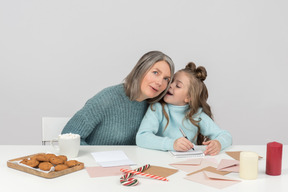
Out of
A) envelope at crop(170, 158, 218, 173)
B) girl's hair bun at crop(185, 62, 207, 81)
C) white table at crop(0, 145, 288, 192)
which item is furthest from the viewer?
girl's hair bun at crop(185, 62, 207, 81)

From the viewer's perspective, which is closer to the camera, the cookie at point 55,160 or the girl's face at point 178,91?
the cookie at point 55,160

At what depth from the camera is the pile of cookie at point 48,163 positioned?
135 cm

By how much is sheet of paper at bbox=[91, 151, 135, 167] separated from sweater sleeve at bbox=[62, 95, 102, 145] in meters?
0.38

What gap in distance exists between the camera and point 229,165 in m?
1.50

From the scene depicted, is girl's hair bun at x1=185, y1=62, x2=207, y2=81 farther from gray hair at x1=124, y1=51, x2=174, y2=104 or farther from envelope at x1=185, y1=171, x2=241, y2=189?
envelope at x1=185, y1=171, x2=241, y2=189

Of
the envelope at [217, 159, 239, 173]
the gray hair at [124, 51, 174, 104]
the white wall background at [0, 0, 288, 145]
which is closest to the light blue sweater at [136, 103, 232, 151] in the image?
the gray hair at [124, 51, 174, 104]

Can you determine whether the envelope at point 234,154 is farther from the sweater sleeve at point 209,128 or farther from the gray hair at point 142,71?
the gray hair at point 142,71

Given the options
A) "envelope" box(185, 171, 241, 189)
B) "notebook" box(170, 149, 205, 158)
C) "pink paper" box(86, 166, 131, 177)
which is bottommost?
"notebook" box(170, 149, 205, 158)

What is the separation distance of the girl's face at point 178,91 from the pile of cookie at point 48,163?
31.0 inches

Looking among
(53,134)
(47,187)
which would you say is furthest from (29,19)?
(47,187)

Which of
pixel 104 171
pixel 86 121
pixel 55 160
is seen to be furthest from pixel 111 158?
pixel 86 121

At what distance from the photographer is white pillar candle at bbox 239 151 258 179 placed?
1354 millimetres

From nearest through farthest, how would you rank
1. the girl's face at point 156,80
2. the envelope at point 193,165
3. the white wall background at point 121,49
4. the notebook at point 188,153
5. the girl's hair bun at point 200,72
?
the envelope at point 193,165, the notebook at point 188,153, the girl's face at point 156,80, the girl's hair bun at point 200,72, the white wall background at point 121,49

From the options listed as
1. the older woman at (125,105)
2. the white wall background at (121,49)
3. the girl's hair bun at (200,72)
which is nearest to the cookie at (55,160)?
the older woman at (125,105)
